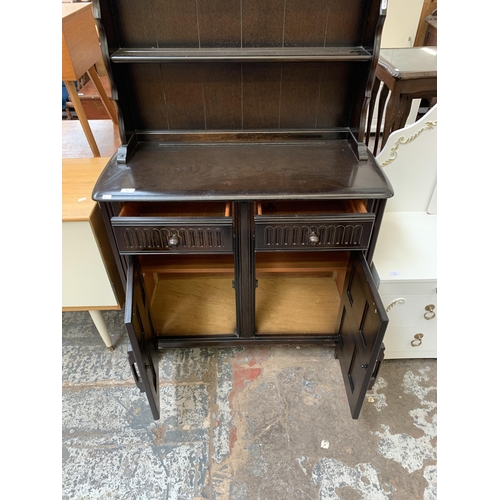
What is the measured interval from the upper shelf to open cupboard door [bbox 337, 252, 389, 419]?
634 millimetres

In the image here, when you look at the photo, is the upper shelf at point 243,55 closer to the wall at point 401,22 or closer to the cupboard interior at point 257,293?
the cupboard interior at point 257,293

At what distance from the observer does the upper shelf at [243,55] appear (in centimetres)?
109

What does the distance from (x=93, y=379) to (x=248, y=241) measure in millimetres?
925

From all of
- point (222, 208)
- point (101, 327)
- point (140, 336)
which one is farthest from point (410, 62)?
point (101, 327)

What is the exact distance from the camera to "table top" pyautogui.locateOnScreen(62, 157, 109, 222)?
122 centimetres

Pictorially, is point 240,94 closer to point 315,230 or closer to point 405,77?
point 315,230

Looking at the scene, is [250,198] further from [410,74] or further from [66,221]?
[410,74]

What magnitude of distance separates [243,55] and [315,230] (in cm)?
58

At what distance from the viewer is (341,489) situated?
1177mm

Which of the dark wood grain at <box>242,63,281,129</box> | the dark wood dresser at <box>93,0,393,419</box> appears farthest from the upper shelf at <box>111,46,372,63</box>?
the dark wood grain at <box>242,63,281,129</box>

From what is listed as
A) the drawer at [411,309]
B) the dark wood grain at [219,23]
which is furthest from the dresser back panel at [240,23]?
the drawer at [411,309]

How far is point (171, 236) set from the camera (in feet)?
3.77

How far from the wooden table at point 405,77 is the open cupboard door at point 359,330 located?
108 cm

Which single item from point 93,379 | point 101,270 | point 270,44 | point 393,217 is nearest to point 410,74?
point 393,217
